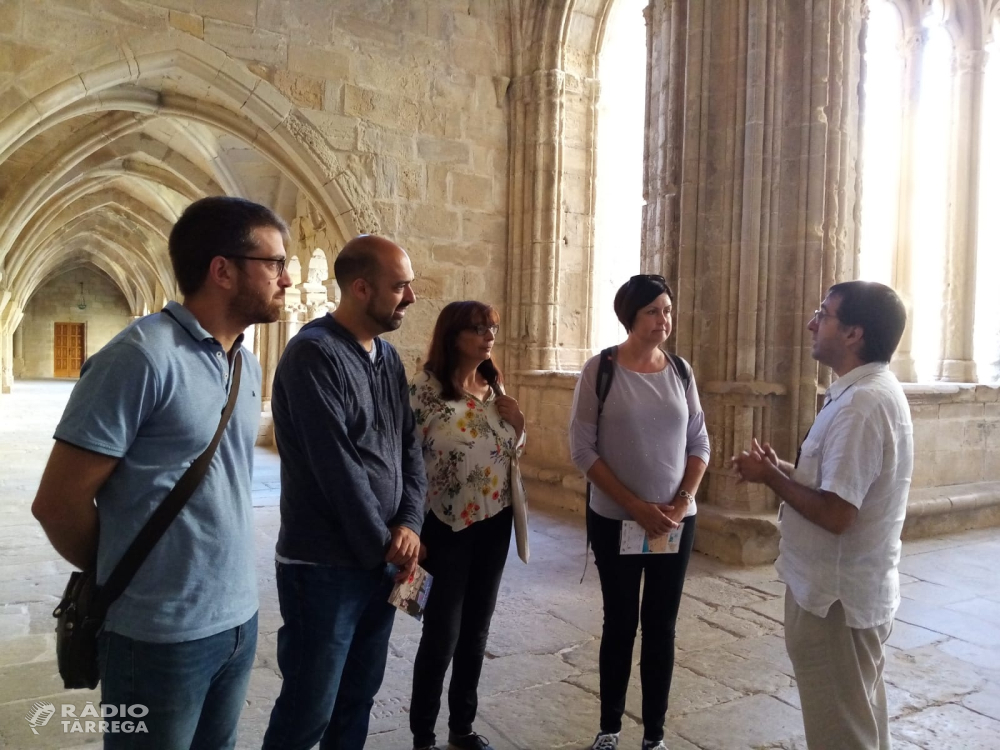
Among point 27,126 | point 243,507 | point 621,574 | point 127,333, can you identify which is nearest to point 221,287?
point 127,333

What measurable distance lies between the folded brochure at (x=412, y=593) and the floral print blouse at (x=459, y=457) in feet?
0.97

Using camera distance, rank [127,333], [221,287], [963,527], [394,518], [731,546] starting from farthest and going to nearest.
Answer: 1. [963,527]
2. [731,546]
3. [394,518]
4. [221,287]
5. [127,333]

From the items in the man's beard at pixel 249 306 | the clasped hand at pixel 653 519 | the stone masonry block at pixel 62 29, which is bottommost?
the clasped hand at pixel 653 519

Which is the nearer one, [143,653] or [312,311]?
[143,653]

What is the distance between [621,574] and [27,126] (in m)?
5.53

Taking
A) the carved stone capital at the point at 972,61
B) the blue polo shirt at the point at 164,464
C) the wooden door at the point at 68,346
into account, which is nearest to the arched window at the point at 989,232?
the carved stone capital at the point at 972,61

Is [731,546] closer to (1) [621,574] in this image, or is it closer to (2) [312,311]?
(1) [621,574]

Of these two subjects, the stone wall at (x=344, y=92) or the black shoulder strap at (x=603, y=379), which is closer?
the black shoulder strap at (x=603, y=379)

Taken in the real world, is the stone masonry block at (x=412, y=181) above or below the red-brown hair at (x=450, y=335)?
above

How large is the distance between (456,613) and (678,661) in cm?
131

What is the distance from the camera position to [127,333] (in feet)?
3.87

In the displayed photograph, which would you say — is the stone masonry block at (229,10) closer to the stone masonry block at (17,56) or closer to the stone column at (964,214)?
the stone masonry block at (17,56)

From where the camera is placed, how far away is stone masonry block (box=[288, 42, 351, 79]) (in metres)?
6.09

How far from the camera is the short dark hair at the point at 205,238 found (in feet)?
4.30
